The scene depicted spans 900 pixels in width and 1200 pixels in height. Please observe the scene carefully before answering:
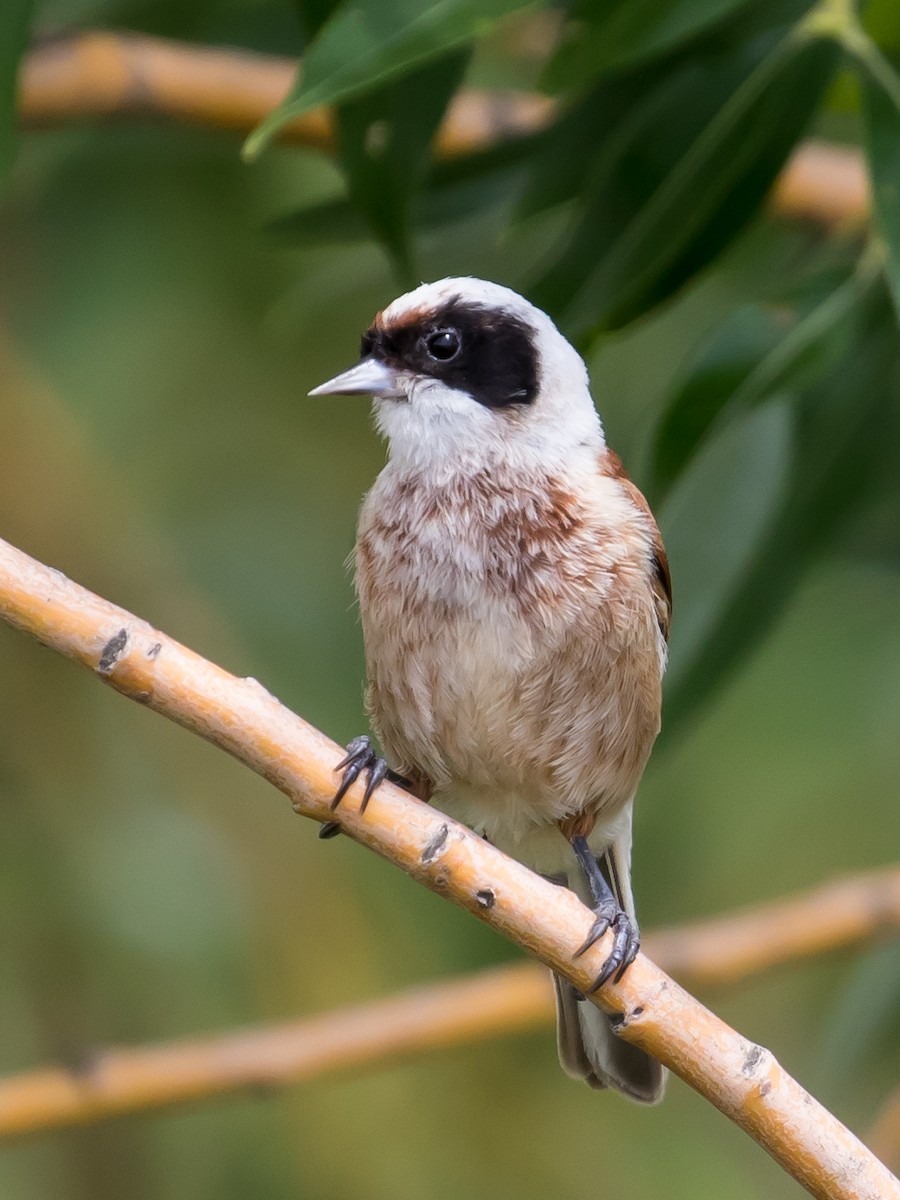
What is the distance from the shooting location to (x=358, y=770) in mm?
2061

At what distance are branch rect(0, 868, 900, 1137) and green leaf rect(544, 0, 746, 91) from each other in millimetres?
1748

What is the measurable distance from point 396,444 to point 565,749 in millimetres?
562

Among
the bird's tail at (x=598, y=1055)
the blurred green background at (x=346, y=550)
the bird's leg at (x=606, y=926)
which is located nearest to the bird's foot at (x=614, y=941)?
the bird's leg at (x=606, y=926)

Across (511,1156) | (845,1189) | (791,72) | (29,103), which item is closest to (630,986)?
(845,1189)

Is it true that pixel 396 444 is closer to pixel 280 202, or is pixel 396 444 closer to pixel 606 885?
pixel 606 885

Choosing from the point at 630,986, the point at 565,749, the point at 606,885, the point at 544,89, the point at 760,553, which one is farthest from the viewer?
the point at 760,553

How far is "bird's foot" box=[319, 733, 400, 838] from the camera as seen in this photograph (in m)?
1.91

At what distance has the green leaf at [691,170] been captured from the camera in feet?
8.77

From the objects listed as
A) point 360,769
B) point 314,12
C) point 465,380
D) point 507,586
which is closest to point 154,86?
point 314,12

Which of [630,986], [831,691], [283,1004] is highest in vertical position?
[630,986]

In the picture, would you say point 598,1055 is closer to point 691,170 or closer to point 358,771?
point 358,771

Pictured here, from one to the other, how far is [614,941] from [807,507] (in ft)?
3.93

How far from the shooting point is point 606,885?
2.95 metres

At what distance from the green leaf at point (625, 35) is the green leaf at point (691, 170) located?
9.6 inches
